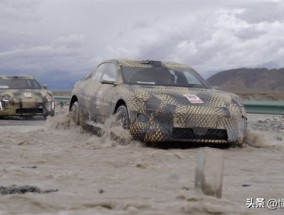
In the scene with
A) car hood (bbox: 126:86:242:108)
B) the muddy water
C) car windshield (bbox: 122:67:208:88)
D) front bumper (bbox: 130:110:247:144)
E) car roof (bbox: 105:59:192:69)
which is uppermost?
car roof (bbox: 105:59:192:69)

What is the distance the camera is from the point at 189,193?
446cm

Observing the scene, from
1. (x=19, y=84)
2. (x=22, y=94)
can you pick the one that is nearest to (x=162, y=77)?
(x=22, y=94)

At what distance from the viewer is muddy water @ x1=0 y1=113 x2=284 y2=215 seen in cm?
412

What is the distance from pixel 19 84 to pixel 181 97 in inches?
387

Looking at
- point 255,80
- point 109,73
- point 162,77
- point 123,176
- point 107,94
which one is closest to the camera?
point 123,176

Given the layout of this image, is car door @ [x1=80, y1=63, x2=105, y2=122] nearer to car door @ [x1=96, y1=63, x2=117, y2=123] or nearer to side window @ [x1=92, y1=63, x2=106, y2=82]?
side window @ [x1=92, y1=63, x2=106, y2=82]

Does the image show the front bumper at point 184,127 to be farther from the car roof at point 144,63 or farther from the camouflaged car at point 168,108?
the car roof at point 144,63

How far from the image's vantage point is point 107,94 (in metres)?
9.40

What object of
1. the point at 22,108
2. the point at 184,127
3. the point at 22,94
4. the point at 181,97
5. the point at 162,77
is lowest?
the point at 22,108

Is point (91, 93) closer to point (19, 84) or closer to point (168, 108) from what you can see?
point (168, 108)

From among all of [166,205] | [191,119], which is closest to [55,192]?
[166,205]

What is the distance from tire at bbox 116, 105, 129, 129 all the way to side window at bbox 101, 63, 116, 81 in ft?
3.10

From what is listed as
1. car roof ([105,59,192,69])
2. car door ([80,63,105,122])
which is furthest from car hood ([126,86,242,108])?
car door ([80,63,105,122])

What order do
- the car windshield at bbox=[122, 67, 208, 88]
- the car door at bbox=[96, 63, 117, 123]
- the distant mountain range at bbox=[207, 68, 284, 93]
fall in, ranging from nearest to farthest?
the car door at bbox=[96, 63, 117, 123], the car windshield at bbox=[122, 67, 208, 88], the distant mountain range at bbox=[207, 68, 284, 93]
